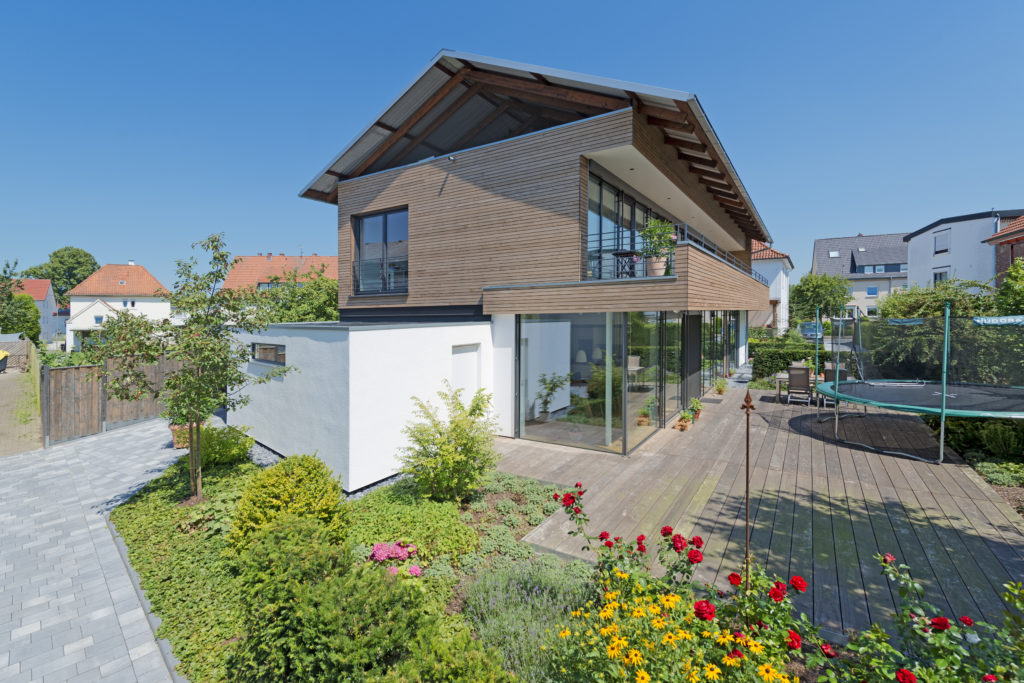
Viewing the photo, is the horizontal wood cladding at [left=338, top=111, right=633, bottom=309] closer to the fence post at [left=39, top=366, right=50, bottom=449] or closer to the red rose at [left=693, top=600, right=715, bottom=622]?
the red rose at [left=693, top=600, right=715, bottom=622]

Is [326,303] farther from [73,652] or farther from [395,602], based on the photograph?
[395,602]

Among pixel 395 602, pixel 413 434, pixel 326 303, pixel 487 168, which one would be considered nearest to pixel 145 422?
pixel 326 303

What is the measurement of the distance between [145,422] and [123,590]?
10.6 m

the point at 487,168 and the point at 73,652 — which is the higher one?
the point at 487,168

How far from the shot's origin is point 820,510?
245 inches

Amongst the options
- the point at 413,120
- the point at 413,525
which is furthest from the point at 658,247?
the point at 413,120

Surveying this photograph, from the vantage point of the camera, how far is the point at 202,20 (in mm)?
11531

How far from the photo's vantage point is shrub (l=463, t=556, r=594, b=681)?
11.2 ft

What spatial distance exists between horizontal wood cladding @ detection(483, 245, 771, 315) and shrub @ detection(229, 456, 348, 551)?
18.3ft

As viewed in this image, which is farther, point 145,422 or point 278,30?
point 145,422

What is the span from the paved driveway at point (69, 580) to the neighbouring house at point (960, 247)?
3313 centimetres

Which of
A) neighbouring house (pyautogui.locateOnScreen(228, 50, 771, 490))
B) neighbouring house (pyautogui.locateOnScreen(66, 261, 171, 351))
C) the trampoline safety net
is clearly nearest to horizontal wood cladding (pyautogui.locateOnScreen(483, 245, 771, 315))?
neighbouring house (pyautogui.locateOnScreen(228, 50, 771, 490))

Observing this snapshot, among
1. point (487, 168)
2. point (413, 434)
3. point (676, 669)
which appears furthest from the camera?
point (487, 168)

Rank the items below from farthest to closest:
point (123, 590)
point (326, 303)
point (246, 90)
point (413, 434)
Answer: point (326, 303) < point (246, 90) < point (413, 434) < point (123, 590)
